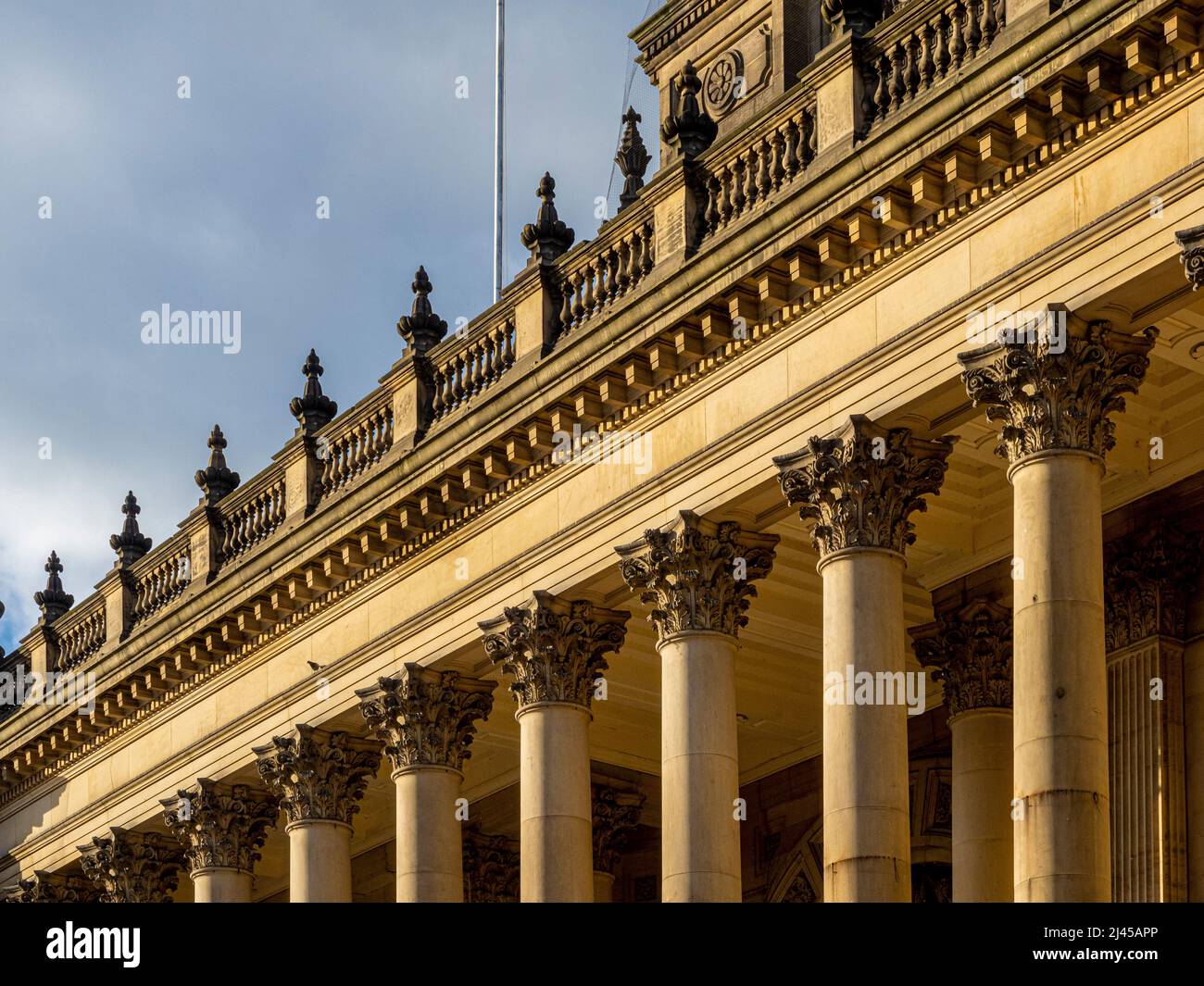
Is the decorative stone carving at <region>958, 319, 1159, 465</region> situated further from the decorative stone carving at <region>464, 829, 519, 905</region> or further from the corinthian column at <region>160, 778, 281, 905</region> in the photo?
the decorative stone carving at <region>464, 829, 519, 905</region>

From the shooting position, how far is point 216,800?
155 ft

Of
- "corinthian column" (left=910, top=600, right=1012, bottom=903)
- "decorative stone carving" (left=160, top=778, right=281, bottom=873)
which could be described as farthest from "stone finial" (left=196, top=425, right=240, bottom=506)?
"corinthian column" (left=910, top=600, right=1012, bottom=903)

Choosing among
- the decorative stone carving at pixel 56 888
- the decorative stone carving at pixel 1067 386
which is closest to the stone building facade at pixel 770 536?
the decorative stone carving at pixel 1067 386

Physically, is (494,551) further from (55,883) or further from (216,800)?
(55,883)

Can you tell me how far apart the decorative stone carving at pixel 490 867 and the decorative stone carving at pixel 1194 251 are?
23.1m

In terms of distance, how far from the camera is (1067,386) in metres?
30.9

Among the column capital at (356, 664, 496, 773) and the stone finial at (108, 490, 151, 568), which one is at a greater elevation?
the stone finial at (108, 490, 151, 568)

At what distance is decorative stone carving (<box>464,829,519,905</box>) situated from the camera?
48.9m

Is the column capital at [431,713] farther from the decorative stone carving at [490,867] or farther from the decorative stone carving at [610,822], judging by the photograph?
the decorative stone carving at [490,867]

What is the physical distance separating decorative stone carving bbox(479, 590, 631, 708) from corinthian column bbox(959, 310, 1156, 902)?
8.98 metres

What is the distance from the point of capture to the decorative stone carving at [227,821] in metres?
47.2

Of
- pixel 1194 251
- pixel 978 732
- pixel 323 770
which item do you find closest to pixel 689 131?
pixel 978 732

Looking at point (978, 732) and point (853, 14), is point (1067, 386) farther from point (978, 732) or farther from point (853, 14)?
point (978, 732)
